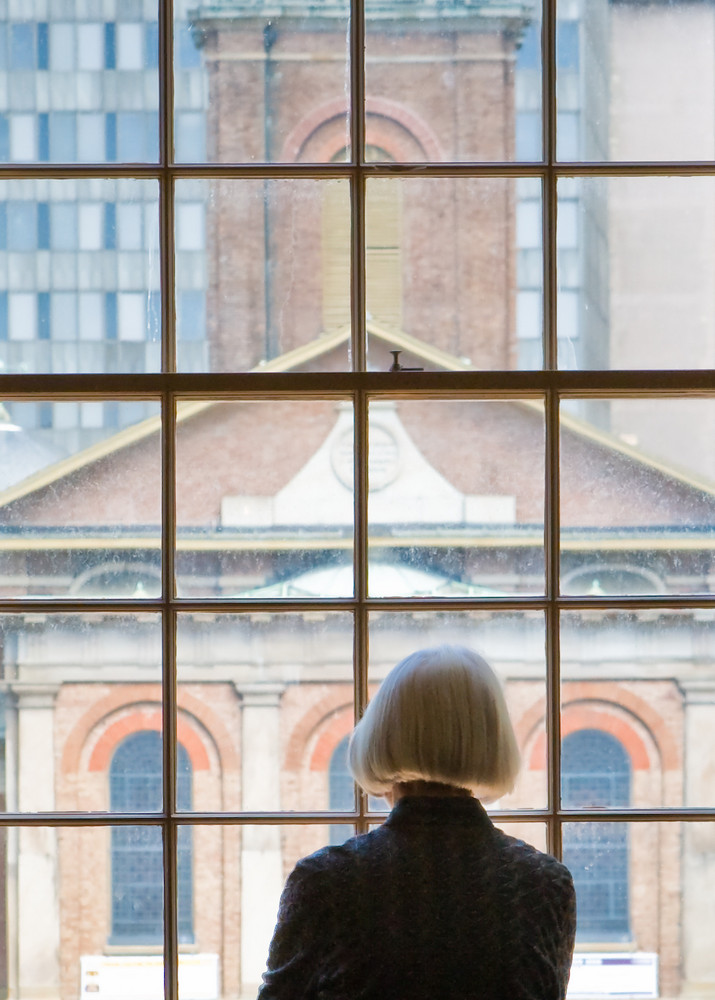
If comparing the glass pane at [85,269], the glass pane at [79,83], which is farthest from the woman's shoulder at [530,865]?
the glass pane at [79,83]

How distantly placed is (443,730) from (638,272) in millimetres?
1067

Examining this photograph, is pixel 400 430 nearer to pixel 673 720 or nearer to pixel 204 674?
pixel 204 674

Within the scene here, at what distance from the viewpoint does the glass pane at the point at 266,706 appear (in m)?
2.10

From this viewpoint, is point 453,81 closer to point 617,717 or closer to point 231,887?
point 617,717

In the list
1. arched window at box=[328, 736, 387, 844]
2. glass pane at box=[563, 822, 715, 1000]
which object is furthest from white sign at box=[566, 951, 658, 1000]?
arched window at box=[328, 736, 387, 844]

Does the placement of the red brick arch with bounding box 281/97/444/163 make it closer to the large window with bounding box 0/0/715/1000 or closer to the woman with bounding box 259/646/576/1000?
the large window with bounding box 0/0/715/1000

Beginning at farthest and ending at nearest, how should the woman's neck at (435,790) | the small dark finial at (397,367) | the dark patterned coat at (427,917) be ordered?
the small dark finial at (397,367)
the woman's neck at (435,790)
the dark patterned coat at (427,917)

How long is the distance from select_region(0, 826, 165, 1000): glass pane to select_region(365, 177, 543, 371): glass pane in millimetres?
1145

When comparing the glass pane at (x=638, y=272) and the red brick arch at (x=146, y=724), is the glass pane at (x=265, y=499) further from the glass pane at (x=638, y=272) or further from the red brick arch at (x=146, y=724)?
the glass pane at (x=638, y=272)

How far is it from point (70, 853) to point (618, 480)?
132 centimetres

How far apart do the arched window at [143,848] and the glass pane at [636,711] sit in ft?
2.50

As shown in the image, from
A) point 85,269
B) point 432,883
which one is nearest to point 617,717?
point 432,883

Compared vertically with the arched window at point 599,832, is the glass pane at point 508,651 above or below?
above

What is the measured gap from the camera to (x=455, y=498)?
212 centimetres
